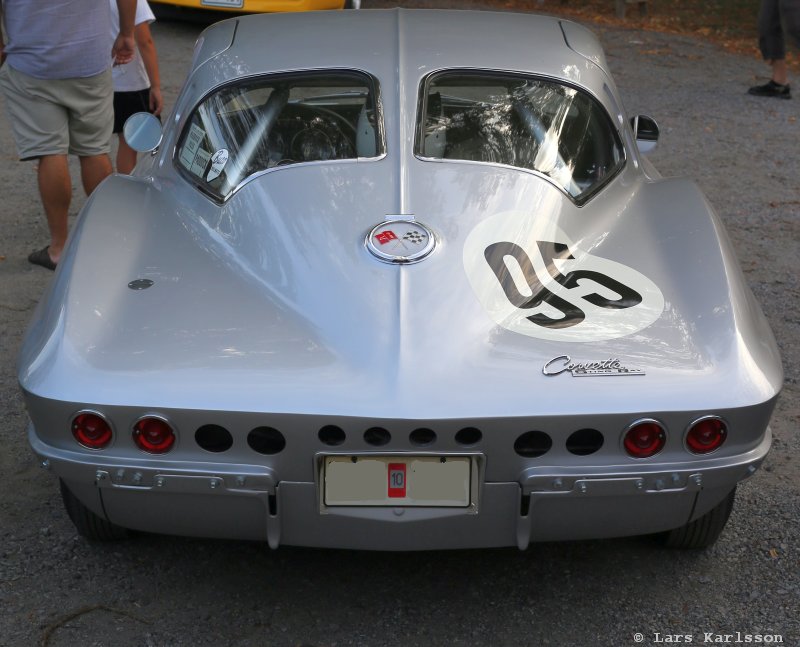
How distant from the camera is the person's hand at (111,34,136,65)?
5215 millimetres

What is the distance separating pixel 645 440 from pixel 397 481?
61 centimetres

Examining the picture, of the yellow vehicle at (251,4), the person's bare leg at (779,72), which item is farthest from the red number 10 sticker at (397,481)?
the yellow vehicle at (251,4)

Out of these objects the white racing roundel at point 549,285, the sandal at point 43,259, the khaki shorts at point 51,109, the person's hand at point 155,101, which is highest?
the white racing roundel at point 549,285

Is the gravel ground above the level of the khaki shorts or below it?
below

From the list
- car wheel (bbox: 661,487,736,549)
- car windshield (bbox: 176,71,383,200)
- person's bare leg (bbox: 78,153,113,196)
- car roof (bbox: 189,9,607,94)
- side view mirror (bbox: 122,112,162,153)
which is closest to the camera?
car wheel (bbox: 661,487,736,549)

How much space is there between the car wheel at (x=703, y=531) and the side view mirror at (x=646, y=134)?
1.64 metres

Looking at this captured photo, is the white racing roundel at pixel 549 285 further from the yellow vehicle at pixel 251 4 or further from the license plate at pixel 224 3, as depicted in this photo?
the license plate at pixel 224 3

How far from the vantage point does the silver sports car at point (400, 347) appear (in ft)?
7.78

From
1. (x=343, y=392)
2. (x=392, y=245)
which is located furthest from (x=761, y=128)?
(x=343, y=392)

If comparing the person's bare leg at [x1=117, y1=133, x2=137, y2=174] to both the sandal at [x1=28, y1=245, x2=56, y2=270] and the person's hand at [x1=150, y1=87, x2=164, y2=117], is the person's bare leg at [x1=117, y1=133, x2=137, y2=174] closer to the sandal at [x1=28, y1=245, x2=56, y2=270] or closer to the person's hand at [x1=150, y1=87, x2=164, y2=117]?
the person's hand at [x1=150, y1=87, x2=164, y2=117]

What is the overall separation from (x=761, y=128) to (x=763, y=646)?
247 inches

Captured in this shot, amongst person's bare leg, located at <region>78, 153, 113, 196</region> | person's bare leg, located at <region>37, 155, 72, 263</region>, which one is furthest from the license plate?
person's bare leg, located at <region>37, 155, 72, 263</region>

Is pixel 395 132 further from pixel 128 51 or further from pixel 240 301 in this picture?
pixel 128 51

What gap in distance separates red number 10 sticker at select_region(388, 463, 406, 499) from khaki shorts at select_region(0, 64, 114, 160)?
322cm
